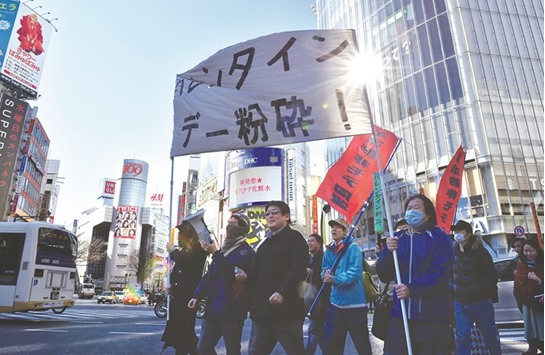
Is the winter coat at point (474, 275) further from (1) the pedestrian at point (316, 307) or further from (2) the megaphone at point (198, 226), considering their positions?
(2) the megaphone at point (198, 226)

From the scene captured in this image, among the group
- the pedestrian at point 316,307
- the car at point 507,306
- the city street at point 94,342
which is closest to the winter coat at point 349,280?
the pedestrian at point 316,307

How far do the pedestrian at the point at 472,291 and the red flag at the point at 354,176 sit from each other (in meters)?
1.42

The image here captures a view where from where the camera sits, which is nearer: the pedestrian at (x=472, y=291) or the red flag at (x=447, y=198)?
the pedestrian at (x=472, y=291)

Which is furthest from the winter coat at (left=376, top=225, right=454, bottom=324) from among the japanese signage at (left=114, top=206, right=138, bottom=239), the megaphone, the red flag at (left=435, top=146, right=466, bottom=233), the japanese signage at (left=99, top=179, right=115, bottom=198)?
the japanese signage at (left=99, top=179, right=115, bottom=198)

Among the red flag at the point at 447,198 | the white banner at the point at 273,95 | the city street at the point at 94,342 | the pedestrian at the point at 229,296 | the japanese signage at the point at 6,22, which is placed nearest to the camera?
the pedestrian at the point at 229,296

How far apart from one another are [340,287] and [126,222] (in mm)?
103976

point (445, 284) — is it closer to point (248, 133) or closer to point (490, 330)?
point (490, 330)

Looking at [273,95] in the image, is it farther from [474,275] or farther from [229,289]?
[474,275]

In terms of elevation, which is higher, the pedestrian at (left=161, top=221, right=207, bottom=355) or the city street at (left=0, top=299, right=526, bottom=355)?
the pedestrian at (left=161, top=221, right=207, bottom=355)

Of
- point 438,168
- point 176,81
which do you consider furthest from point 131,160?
point 176,81

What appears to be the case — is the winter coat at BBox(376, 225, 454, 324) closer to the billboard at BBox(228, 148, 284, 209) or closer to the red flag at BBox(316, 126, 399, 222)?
the red flag at BBox(316, 126, 399, 222)

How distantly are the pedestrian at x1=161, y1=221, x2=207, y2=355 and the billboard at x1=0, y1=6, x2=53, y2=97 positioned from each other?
42207 millimetres

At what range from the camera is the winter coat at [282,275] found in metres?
3.07

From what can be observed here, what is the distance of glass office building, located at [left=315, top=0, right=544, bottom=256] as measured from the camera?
2478 centimetres
